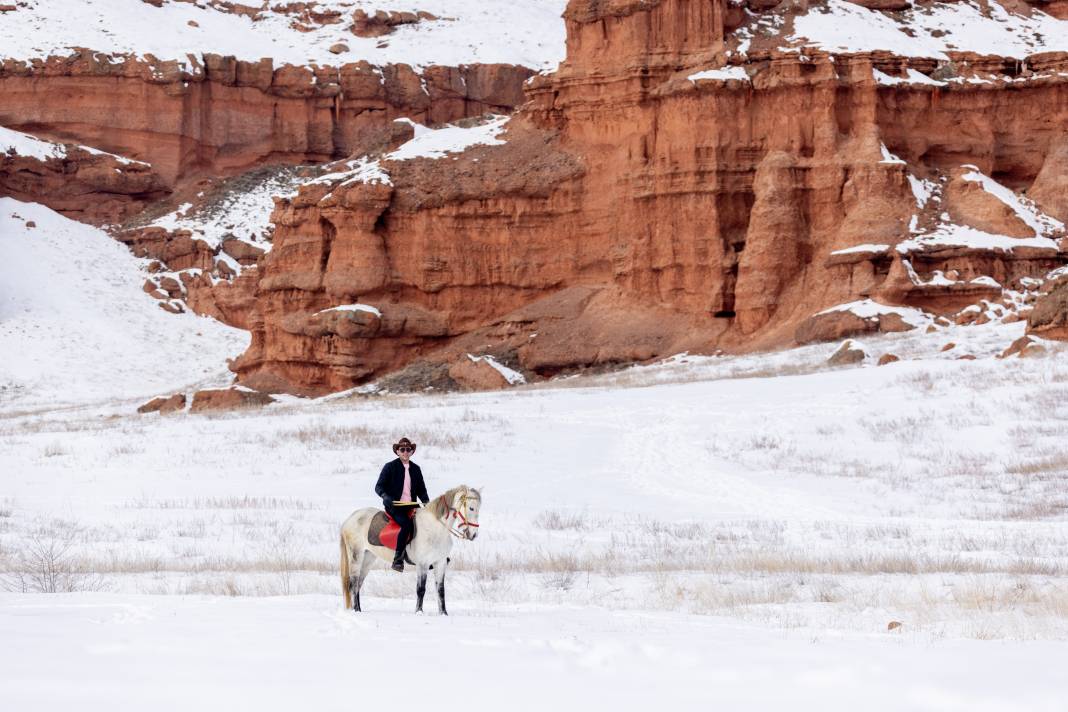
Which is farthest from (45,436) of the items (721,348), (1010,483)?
(721,348)

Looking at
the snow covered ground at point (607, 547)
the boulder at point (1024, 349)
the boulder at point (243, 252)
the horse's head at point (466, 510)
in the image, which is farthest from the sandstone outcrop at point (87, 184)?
the horse's head at point (466, 510)

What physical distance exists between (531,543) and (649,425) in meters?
13.6

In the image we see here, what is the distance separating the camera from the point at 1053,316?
36.3 m

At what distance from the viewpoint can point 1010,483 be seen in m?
21.8

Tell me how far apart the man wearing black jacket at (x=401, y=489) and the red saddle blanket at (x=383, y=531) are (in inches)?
1.7

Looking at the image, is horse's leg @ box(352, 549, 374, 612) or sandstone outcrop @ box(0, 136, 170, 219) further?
sandstone outcrop @ box(0, 136, 170, 219)

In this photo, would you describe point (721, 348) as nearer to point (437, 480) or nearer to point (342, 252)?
point (342, 252)

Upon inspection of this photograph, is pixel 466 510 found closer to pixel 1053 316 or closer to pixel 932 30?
pixel 1053 316

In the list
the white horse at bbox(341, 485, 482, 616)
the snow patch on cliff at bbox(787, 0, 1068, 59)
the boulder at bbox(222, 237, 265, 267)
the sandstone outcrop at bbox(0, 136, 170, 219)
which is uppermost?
the snow patch on cliff at bbox(787, 0, 1068, 59)

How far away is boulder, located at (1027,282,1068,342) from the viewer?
36.0 metres

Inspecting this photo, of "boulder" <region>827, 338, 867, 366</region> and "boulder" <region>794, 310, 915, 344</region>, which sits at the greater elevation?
"boulder" <region>794, 310, 915, 344</region>

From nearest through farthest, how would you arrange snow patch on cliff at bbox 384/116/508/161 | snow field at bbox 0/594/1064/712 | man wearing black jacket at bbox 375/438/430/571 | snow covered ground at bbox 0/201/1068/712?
snow field at bbox 0/594/1064/712
snow covered ground at bbox 0/201/1068/712
man wearing black jacket at bbox 375/438/430/571
snow patch on cliff at bbox 384/116/508/161

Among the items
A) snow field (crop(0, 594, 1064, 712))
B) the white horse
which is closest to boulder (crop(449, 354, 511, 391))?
the white horse

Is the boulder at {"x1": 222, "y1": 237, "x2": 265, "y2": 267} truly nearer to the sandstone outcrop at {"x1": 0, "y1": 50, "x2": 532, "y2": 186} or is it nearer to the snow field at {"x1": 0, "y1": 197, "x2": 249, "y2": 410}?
the snow field at {"x1": 0, "y1": 197, "x2": 249, "y2": 410}
